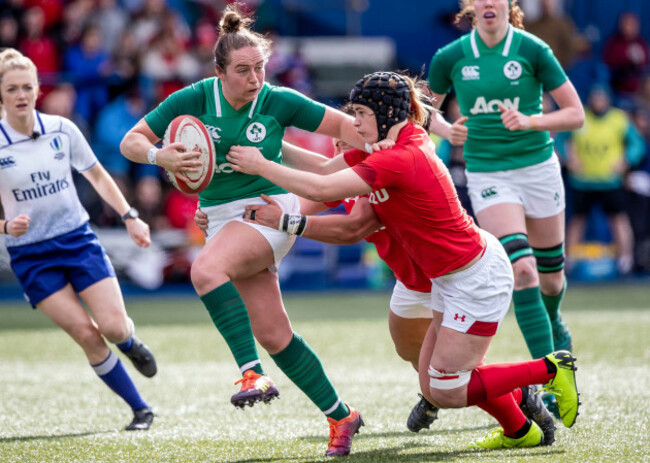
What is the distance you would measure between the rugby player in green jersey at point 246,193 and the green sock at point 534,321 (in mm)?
1130

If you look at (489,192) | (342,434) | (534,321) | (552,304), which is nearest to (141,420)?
(342,434)

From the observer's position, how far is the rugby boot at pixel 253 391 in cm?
417

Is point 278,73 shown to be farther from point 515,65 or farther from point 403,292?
point 403,292

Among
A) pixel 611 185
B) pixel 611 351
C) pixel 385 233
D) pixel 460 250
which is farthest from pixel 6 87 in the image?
pixel 611 185

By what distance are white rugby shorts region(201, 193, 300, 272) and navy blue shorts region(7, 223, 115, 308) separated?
1.08 metres

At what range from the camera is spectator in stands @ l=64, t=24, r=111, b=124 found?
496 inches

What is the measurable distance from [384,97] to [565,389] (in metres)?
1.53

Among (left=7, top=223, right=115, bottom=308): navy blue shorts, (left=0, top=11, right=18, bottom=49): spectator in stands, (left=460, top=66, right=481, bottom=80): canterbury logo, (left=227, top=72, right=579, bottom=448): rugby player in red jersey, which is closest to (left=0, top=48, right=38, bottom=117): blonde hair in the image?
(left=7, top=223, right=115, bottom=308): navy blue shorts

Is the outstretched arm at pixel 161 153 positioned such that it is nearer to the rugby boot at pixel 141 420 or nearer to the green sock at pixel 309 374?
the green sock at pixel 309 374

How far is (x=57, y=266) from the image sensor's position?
5512 mm

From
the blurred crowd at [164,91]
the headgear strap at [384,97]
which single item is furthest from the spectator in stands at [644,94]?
the headgear strap at [384,97]

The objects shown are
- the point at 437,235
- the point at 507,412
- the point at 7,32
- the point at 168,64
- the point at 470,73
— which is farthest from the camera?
the point at 168,64

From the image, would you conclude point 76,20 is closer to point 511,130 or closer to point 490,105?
point 490,105

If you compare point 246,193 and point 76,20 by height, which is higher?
point 246,193
